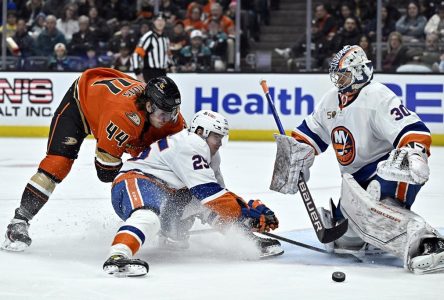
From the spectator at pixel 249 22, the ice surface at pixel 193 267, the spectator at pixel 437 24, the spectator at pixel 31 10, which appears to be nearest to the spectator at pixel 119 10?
the spectator at pixel 31 10

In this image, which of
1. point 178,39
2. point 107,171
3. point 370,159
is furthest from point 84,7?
point 370,159

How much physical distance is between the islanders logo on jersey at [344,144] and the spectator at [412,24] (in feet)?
19.7

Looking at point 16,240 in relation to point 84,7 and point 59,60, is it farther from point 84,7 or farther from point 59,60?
point 84,7

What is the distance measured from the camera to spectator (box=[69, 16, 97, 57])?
38.5 feet

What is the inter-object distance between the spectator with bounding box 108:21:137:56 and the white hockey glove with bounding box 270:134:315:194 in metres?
7.13

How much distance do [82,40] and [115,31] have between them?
45 cm

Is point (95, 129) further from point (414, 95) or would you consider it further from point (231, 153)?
point (414, 95)

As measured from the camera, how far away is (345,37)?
35.9ft

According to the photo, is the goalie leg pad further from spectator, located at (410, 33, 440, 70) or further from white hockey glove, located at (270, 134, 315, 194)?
spectator, located at (410, 33, 440, 70)

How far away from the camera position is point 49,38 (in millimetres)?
11859

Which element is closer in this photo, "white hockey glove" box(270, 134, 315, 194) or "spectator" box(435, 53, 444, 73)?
"white hockey glove" box(270, 134, 315, 194)

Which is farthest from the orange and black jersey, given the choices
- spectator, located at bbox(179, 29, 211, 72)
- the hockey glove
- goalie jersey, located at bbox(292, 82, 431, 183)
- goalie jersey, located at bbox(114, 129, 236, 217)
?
spectator, located at bbox(179, 29, 211, 72)

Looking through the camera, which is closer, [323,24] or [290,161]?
[290,161]

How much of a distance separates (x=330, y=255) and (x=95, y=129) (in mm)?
1330
